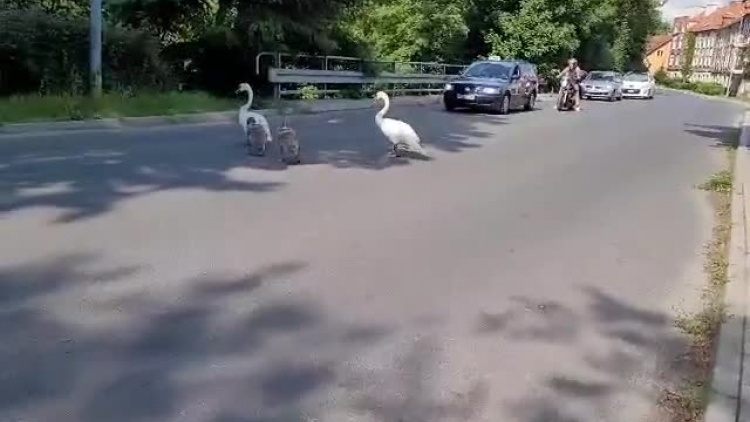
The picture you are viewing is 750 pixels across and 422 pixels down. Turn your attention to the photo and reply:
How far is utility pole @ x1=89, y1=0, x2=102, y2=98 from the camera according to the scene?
15727mm

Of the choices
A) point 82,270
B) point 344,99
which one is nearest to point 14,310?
point 82,270

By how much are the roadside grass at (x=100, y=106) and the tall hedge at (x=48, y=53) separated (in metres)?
0.92

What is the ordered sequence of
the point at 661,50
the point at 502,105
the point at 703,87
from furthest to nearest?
the point at 661,50, the point at 703,87, the point at 502,105

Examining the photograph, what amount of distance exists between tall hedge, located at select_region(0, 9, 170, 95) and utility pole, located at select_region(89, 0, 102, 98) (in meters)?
0.69

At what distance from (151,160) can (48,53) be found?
7300 millimetres

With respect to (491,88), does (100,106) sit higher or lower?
lower

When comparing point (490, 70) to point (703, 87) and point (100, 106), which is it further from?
point (703, 87)

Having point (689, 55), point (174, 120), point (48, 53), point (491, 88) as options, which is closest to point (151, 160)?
point (174, 120)

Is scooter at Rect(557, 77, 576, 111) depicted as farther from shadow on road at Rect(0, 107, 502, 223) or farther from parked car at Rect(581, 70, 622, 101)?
parked car at Rect(581, 70, 622, 101)

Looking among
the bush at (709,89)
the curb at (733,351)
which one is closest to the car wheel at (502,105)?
the curb at (733,351)

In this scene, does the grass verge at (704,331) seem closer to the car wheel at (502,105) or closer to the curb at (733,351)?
the curb at (733,351)

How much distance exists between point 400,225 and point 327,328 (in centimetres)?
289

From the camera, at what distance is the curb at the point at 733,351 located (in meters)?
3.84

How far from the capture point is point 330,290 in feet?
18.0
